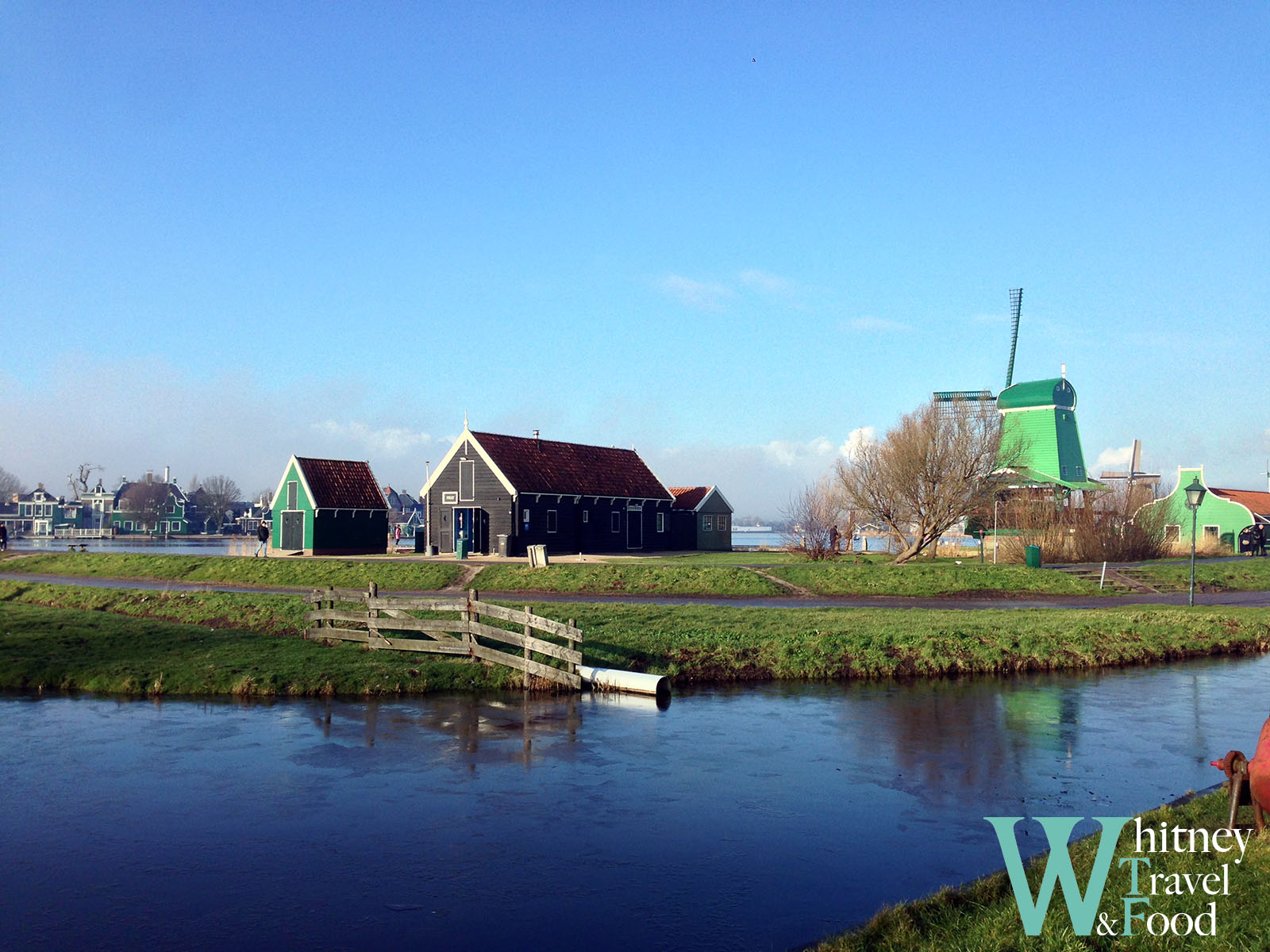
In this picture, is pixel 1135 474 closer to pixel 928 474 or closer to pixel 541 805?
pixel 928 474

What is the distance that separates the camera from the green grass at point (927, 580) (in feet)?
118

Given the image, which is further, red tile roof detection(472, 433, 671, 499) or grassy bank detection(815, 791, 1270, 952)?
red tile roof detection(472, 433, 671, 499)

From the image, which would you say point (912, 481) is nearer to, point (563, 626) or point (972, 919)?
point (563, 626)

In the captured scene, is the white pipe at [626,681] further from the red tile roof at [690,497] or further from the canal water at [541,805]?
the red tile roof at [690,497]

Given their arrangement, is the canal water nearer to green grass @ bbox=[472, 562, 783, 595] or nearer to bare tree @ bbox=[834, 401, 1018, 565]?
green grass @ bbox=[472, 562, 783, 595]

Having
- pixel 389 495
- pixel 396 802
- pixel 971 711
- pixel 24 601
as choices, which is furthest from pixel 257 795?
pixel 389 495

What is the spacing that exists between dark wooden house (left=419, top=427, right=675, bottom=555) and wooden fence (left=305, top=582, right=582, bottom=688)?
27046 millimetres

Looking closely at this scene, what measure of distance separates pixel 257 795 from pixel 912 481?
131ft

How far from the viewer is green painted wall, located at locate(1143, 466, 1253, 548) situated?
66575 mm

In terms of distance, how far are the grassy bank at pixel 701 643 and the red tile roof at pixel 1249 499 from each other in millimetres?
50637

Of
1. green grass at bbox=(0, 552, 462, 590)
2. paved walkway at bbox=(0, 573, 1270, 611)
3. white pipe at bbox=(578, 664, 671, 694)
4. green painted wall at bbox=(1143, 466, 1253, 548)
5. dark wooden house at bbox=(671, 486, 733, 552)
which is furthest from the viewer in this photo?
green painted wall at bbox=(1143, 466, 1253, 548)

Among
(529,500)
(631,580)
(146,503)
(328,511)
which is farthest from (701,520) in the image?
(146,503)

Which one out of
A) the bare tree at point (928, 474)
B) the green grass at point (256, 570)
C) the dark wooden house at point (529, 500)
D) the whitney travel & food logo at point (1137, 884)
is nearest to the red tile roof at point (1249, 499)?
the bare tree at point (928, 474)

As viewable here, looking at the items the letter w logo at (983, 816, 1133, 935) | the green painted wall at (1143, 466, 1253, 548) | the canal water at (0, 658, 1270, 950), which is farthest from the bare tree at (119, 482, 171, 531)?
the letter w logo at (983, 816, 1133, 935)
